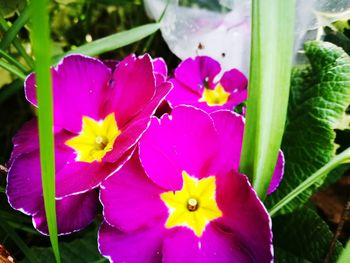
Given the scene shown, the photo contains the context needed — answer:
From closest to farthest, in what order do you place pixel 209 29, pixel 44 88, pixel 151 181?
pixel 44 88, pixel 151 181, pixel 209 29

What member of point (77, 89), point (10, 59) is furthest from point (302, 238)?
point (10, 59)

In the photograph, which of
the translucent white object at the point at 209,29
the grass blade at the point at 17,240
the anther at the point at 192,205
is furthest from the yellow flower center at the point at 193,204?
the translucent white object at the point at 209,29

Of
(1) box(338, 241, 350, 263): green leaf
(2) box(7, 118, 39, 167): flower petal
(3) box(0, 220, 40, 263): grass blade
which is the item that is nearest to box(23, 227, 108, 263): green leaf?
(3) box(0, 220, 40, 263): grass blade

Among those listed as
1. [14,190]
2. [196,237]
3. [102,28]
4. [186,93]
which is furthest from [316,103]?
[102,28]

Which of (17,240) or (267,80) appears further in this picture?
(17,240)

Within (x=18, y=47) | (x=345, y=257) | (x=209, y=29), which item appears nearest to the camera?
(x=345, y=257)

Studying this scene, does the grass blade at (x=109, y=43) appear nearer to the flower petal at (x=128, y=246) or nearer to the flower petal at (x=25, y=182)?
the flower petal at (x=25, y=182)

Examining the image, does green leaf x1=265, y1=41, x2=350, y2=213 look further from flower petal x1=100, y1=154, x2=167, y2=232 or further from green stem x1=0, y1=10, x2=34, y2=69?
green stem x1=0, y1=10, x2=34, y2=69

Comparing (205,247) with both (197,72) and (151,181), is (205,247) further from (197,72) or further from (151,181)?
(197,72)
